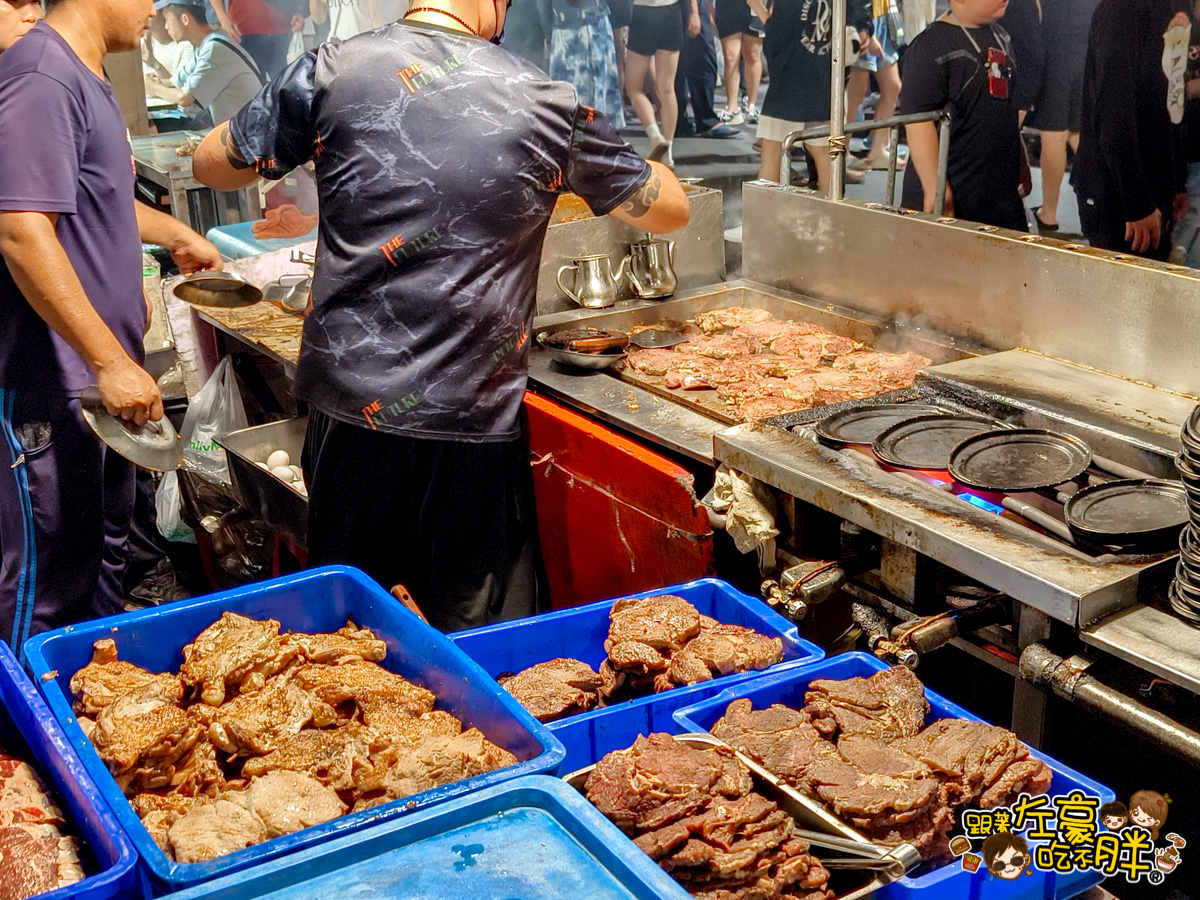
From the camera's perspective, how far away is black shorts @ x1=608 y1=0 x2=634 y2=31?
5.62 metres

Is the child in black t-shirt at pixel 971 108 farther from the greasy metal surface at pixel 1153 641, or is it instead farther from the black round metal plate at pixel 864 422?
the greasy metal surface at pixel 1153 641

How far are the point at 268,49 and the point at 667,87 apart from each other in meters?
2.69

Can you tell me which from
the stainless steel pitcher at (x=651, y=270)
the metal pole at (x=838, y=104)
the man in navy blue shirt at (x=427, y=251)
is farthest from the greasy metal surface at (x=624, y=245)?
the man in navy blue shirt at (x=427, y=251)

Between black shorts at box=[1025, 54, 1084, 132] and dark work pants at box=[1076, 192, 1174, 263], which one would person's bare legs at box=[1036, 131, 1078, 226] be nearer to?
black shorts at box=[1025, 54, 1084, 132]

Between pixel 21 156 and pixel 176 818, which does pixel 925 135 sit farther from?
pixel 176 818

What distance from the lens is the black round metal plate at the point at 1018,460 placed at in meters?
2.41

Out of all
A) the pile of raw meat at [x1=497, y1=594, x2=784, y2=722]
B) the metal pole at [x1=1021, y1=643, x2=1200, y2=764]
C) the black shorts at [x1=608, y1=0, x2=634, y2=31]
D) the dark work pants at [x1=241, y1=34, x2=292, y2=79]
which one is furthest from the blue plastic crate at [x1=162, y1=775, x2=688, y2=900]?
the dark work pants at [x1=241, y1=34, x2=292, y2=79]

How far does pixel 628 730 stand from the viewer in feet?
6.40

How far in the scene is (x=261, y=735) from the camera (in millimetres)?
1809

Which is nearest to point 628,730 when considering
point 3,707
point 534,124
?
point 3,707

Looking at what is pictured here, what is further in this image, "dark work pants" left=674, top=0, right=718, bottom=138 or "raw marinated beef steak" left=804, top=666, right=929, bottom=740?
"dark work pants" left=674, top=0, right=718, bottom=138

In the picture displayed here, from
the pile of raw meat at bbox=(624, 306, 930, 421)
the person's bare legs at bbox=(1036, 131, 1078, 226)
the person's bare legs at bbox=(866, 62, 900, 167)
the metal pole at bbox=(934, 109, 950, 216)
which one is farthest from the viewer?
the person's bare legs at bbox=(866, 62, 900, 167)

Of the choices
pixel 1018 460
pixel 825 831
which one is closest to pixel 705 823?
pixel 825 831

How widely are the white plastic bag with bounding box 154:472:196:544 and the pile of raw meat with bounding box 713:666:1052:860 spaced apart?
129 inches
